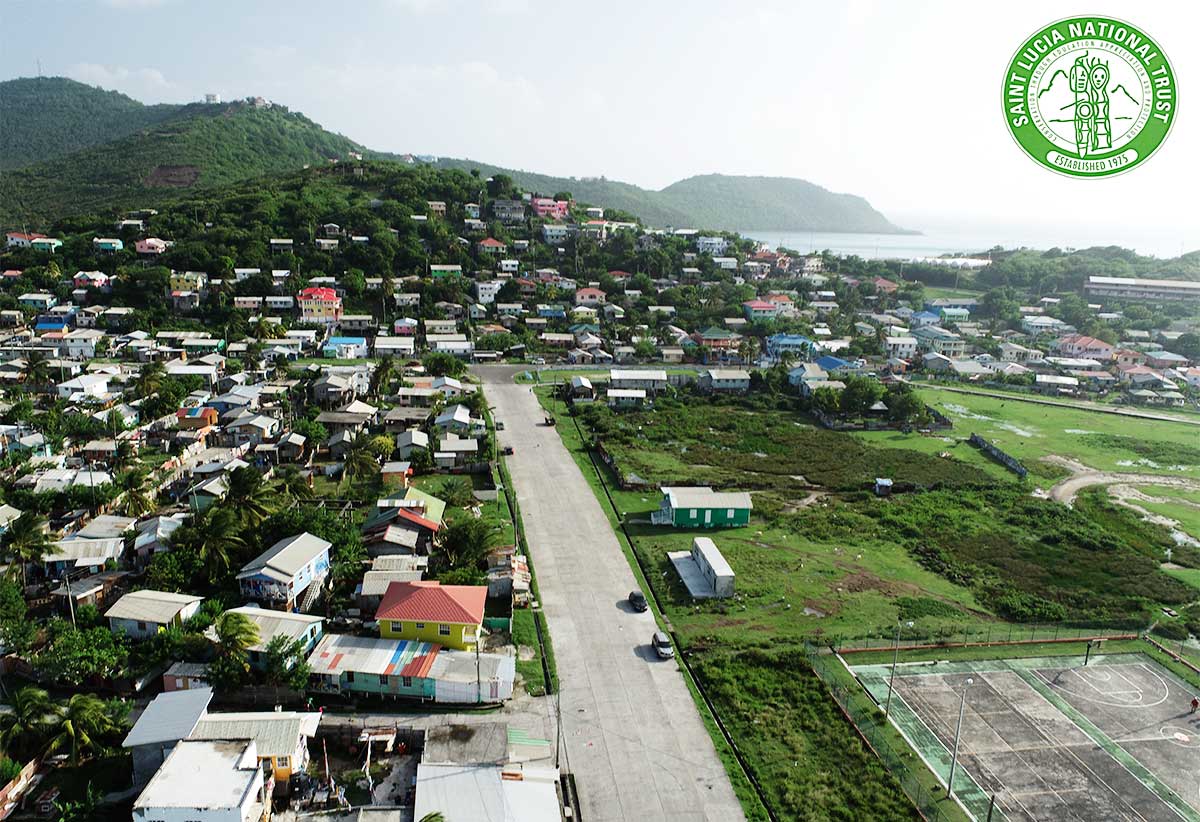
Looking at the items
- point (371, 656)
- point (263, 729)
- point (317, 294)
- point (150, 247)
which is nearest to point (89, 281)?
point (150, 247)

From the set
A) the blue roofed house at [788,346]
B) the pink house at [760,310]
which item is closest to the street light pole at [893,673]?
the blue roofed house at [788,346]

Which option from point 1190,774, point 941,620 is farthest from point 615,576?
point 1190,774

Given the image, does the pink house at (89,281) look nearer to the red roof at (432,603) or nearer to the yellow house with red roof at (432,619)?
the red roof at (432,603)

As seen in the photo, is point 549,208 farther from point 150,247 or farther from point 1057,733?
point 1057,733

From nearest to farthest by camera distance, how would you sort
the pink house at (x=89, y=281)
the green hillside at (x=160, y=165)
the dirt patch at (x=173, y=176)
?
1. the pink house at (x=89, y=281)
2. the green hillside at (x=160, y=165)
3. the dirt patch at (x=173, y=176)

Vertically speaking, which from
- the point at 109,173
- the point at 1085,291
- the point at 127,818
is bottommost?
the point at 127,818

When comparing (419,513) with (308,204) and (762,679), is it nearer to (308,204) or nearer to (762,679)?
(762,679)

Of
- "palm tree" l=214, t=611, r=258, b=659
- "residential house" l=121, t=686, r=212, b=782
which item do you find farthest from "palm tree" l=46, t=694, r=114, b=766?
"palm tree" l=214, t=611, r=258, b=659
